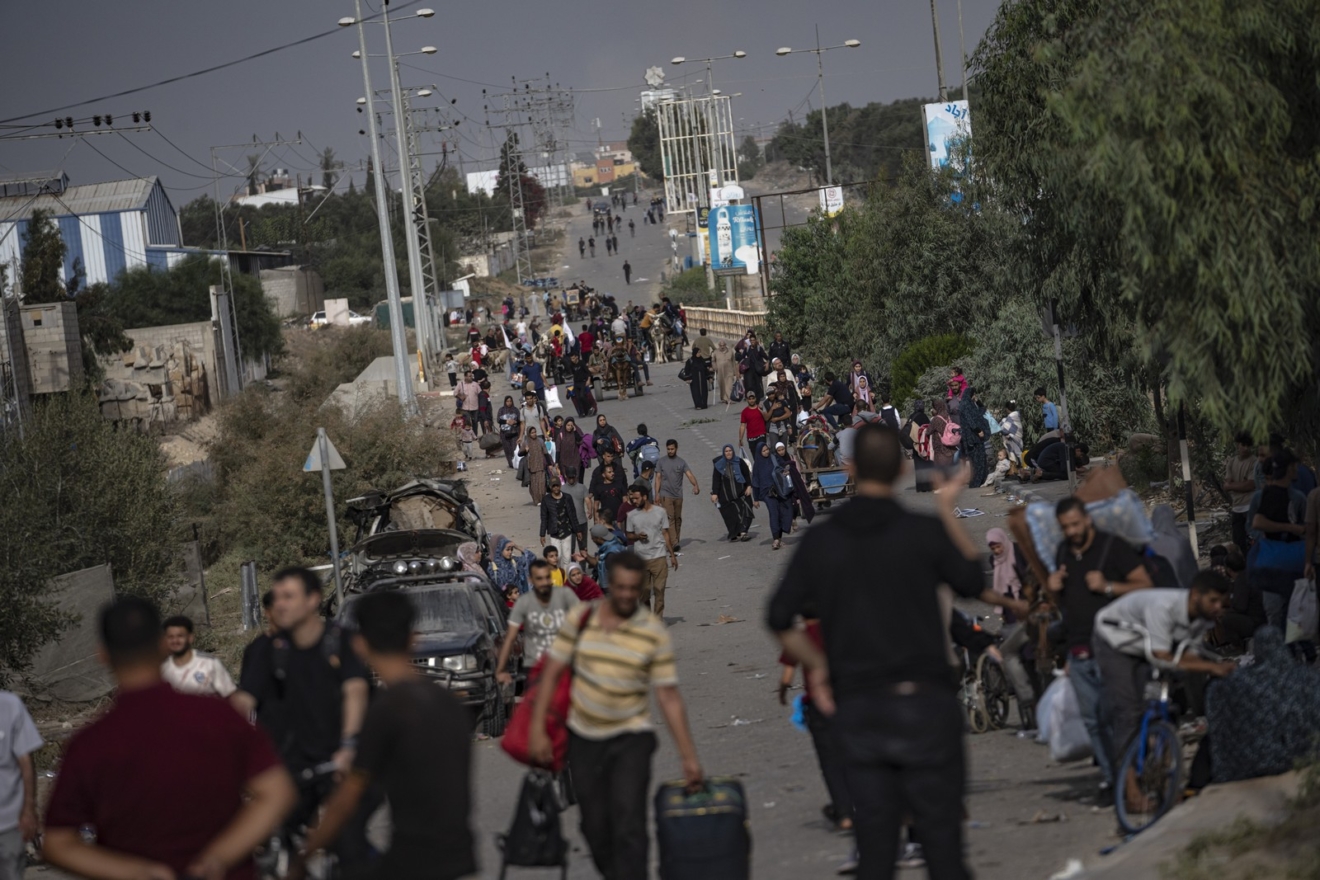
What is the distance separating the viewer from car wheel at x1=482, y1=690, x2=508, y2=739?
1377 centimetres

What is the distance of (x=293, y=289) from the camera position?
103750 mm

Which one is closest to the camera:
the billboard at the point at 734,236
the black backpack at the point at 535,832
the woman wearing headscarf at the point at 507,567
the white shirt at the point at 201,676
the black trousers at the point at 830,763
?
the black backpack at the point at 535,832

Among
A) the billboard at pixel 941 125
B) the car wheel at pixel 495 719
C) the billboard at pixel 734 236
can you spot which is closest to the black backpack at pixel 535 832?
the car wheel at pixel 495 719

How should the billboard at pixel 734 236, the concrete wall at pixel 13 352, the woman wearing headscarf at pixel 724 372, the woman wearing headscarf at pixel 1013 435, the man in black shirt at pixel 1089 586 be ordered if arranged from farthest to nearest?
the billboard at pixel 734 236 < the woman wearing headscarf at pixel 724 372 < the concrete wall at pixel 13 352 < the woman wearing headscarf at pixel 1013 435 < the man in black shirt at pixel 1089 586

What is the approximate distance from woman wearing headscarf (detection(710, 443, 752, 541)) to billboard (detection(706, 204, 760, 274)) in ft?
112

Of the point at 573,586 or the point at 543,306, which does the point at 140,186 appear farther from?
the point at 573,586

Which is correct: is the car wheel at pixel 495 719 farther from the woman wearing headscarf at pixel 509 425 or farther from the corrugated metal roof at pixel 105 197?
the corrugated metal roof at pixel 105 197

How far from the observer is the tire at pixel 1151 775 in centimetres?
731

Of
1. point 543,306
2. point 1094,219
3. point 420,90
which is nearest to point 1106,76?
point 1094,219

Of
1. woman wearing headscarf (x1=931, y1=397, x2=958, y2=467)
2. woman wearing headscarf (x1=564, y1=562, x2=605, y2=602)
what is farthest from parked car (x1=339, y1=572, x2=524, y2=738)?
woman wearing headscarf (x1=931, y1=397, x2=958, y2=467)

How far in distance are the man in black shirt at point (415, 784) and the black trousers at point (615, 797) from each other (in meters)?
1.56

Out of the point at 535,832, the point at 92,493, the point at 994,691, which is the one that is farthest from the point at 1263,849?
the point at 92,493

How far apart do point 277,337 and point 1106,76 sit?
237 feet

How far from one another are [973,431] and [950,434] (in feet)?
Result: 1.20
